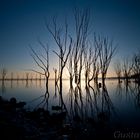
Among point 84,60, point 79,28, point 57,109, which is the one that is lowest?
point 57,109

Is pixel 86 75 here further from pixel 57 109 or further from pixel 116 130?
pixel 116 130

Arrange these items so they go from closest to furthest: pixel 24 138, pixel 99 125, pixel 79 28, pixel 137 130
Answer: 1. pixel 24 138
2. pixel 137 130
3. pixel 99 125
4. pixel 79 28

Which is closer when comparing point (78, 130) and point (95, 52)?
point (78, 130)

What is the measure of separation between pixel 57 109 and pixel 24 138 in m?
4.77

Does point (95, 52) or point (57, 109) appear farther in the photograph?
point (95, 52)

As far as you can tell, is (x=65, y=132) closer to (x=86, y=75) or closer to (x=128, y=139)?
(x=128, y=139)

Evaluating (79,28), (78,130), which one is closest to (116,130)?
(78,130)

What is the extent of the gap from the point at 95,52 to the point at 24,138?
2995cm

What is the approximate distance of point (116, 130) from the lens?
4672 mm

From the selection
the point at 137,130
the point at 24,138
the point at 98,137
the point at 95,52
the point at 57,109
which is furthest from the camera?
the point at 95,52

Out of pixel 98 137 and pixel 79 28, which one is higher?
pixel 79 28

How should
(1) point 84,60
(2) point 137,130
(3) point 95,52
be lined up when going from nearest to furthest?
(2) point 137,130 < (1) point 84,60 < (3) point 95,52

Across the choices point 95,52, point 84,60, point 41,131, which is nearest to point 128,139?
point 41,131

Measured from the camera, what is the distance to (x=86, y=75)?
34.3 m
